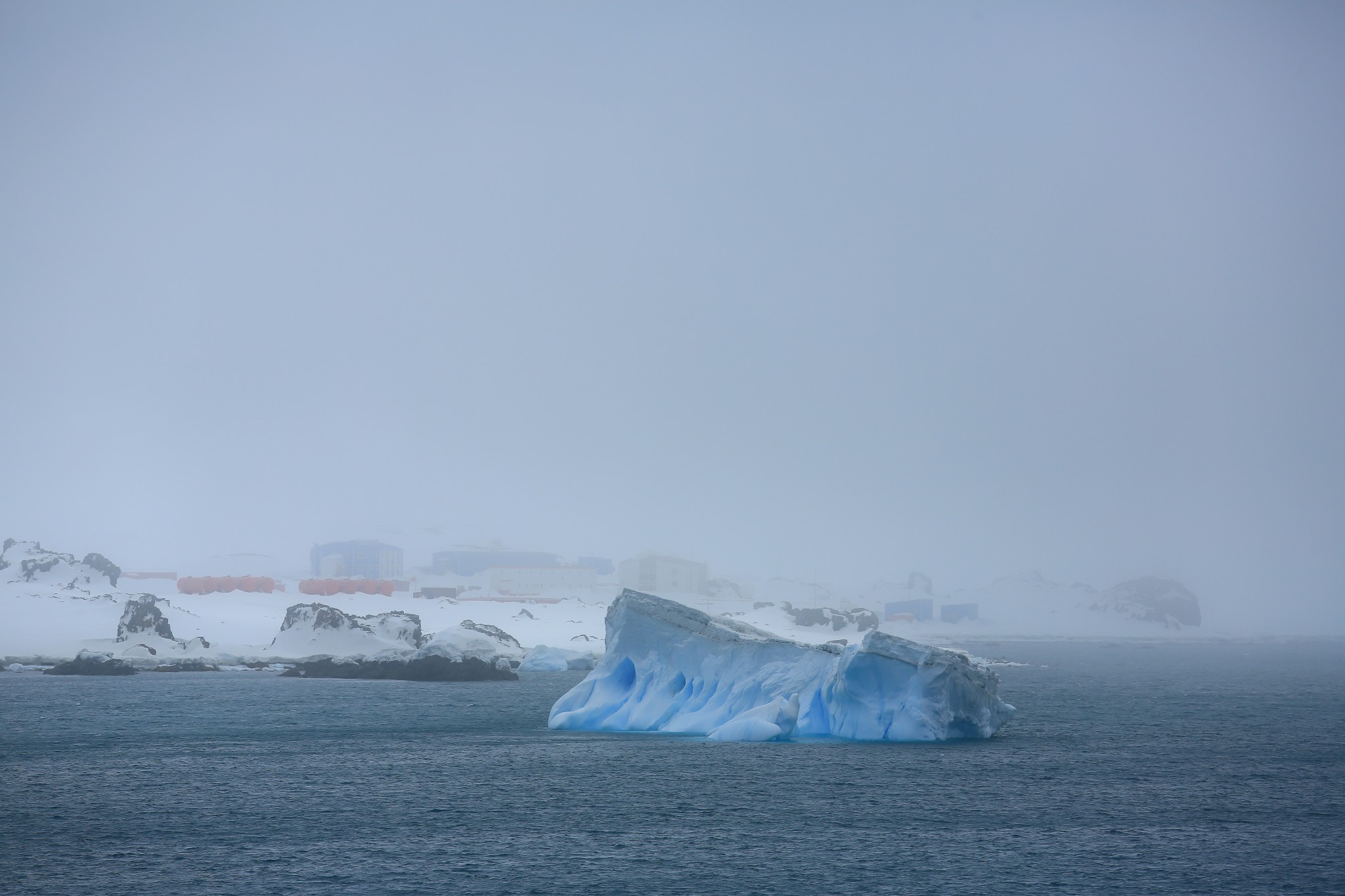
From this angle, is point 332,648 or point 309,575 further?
point 309,575

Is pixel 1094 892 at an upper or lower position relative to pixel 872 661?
lower

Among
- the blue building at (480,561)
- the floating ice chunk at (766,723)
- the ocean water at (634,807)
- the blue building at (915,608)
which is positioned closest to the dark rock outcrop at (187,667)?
the ocean water at (634,807)

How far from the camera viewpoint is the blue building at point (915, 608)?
17825cm

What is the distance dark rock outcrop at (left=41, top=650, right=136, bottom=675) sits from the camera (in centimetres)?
5953

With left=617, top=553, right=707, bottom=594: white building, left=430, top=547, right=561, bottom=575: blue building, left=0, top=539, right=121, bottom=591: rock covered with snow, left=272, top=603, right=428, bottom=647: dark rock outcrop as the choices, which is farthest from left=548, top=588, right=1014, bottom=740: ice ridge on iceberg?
left=430, top=547, right=561, bottom=575: blue building

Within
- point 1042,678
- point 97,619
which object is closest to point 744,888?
point 1042,678

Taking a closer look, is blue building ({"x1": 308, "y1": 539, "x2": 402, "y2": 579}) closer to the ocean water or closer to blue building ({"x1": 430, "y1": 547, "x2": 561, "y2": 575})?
blue building ({"x1": 430, "y1": 547, "x2": 561, "y2": 575})

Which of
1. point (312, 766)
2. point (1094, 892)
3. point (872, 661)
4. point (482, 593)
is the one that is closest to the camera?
point (1094, 892)

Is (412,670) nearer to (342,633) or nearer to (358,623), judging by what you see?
(358,623)

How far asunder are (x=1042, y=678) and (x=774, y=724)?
42.6m

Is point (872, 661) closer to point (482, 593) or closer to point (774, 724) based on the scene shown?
point (774, 724)

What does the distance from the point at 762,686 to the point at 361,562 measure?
110806mm

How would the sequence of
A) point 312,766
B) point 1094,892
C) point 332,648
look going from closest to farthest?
1. point 1094,892
2. point 312,766
3. point 332,648

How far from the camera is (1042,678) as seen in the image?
6881 centimetres
